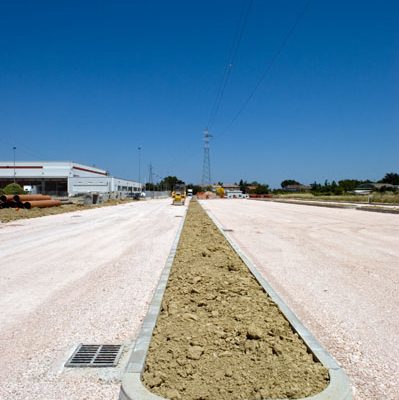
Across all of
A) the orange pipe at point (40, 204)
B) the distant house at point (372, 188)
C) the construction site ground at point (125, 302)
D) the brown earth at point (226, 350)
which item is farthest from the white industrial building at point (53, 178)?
the brown earth at point (226, 350)

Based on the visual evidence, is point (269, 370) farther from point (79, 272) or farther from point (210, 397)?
point (79, 272)

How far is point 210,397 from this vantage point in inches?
125

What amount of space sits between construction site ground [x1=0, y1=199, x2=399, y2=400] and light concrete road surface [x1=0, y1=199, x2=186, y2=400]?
13mm

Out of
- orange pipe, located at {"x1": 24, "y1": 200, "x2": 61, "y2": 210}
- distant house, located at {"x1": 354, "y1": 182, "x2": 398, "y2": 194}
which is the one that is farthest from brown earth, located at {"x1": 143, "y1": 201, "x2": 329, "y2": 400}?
distant house, located at {"x1": 354, "y1": 182, "x2": 398, "y2": 194}

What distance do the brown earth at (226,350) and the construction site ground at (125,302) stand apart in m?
0.38

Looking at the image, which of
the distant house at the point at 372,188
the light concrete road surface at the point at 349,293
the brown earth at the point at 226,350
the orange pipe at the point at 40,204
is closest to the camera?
the brown earth at the point at 226,350

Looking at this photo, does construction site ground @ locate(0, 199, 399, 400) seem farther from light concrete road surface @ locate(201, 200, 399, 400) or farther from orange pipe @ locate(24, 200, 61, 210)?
orange pipe @ locate(24, 200, 61, 210)

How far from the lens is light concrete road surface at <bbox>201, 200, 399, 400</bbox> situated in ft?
12.8

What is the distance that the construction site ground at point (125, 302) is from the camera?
371 cm

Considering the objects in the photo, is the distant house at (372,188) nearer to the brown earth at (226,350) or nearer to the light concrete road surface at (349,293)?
the light concrete road surface at (349,293)

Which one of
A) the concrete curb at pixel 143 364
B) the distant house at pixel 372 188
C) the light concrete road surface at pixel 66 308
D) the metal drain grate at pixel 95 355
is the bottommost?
the light concrete road surface at pixel 66 308

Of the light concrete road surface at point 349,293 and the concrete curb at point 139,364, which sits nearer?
the concrete curb at point 139,364

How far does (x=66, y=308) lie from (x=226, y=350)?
9.15 feet

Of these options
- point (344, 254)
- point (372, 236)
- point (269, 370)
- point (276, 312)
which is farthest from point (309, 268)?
point (372, 236)
